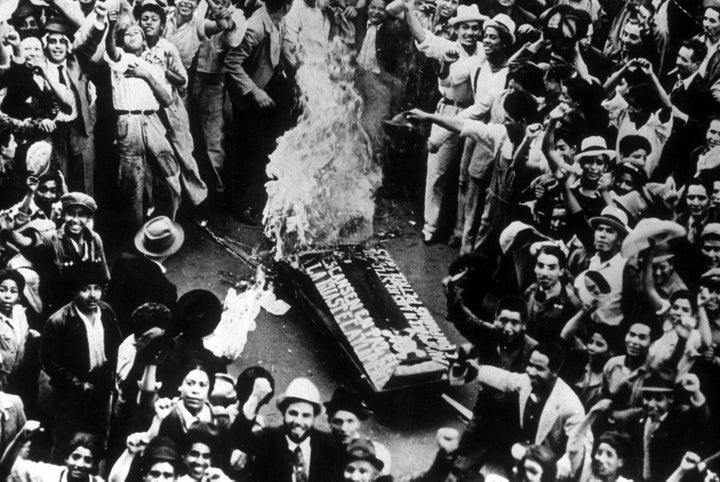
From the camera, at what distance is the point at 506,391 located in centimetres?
470

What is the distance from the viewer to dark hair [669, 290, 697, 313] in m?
4.66

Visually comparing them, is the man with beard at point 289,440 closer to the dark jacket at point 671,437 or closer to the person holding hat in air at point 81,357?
the person holding hat in air at point 81,357

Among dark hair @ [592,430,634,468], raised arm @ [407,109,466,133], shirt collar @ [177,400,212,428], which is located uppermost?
raised arm @ [407,109,466,133]

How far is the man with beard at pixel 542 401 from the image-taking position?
15.4ft

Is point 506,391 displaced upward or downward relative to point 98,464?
upward

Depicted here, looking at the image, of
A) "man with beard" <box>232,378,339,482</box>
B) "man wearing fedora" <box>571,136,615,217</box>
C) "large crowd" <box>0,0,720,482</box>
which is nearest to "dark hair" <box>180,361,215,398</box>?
"large crowd" <box>0,0,720,482</box>

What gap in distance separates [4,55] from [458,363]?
10.6 ft

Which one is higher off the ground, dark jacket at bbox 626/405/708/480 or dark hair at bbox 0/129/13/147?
dark hair at bbox 0/129/13/147

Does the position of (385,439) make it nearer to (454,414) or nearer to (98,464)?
(454,414)

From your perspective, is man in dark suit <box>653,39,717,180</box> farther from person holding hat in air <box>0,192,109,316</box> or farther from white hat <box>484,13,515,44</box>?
person holding hat in air <box>0,192,109,316</box>

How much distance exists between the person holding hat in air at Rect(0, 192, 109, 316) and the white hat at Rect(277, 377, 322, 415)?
1.27 metres

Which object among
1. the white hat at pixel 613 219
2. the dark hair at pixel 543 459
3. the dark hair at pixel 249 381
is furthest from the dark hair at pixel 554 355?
the dark hair at pixel 249 381

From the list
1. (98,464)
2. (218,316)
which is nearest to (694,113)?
(218,316)

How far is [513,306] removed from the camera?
4715 millimetres
